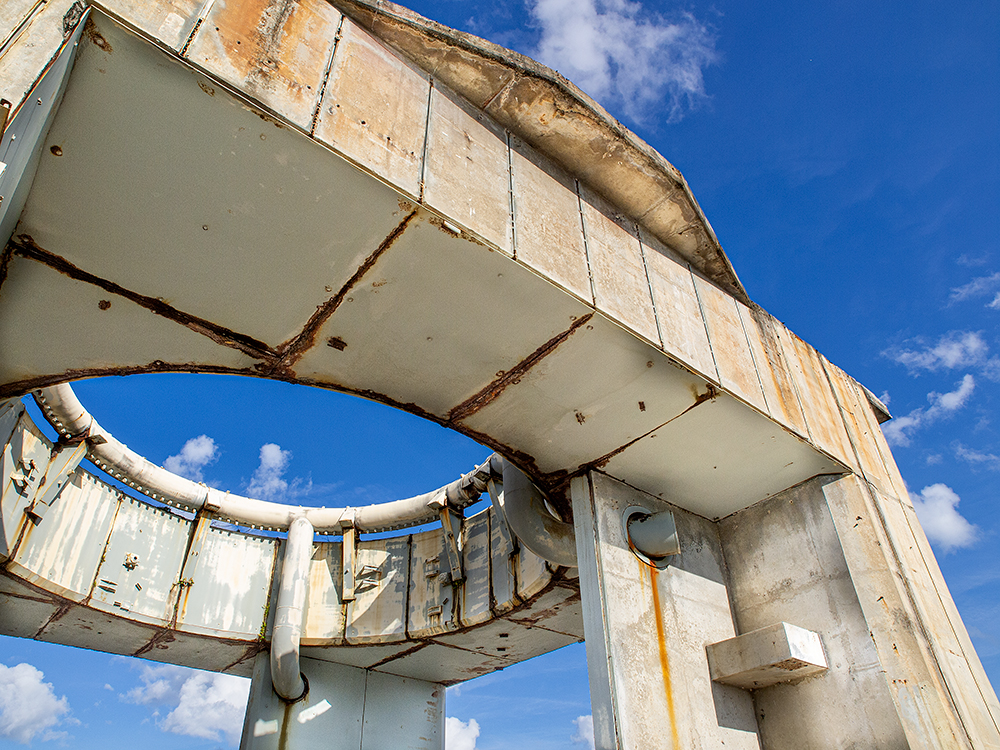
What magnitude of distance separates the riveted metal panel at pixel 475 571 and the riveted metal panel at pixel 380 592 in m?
1.36

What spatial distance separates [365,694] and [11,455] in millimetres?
7862

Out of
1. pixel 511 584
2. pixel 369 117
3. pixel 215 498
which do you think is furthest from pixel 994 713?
pixel 215 498

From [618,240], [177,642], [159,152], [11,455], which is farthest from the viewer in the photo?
[177,642]

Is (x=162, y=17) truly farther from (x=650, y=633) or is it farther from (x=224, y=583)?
(x=224, y=583)

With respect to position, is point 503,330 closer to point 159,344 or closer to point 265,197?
point 265,197

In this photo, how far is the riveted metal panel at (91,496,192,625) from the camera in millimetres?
10586

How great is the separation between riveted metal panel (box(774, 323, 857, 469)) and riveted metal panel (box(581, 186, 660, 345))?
7.96 feet

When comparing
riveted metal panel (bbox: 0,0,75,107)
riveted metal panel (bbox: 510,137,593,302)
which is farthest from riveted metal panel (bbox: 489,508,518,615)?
riveted metal panel (bbox: 0,0,75,107)

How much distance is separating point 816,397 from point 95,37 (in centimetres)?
710

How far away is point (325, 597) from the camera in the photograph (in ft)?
Answer: 41.1

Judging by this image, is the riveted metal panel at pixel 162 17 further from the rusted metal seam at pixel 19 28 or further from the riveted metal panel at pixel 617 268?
the riveted metal panel at pixel 617 268

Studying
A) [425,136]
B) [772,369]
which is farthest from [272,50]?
[772,369]

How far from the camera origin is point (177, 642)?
11.7m

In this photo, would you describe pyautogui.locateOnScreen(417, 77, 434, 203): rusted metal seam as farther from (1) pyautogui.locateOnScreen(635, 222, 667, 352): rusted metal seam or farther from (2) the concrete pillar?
(2) the concrete pillar
